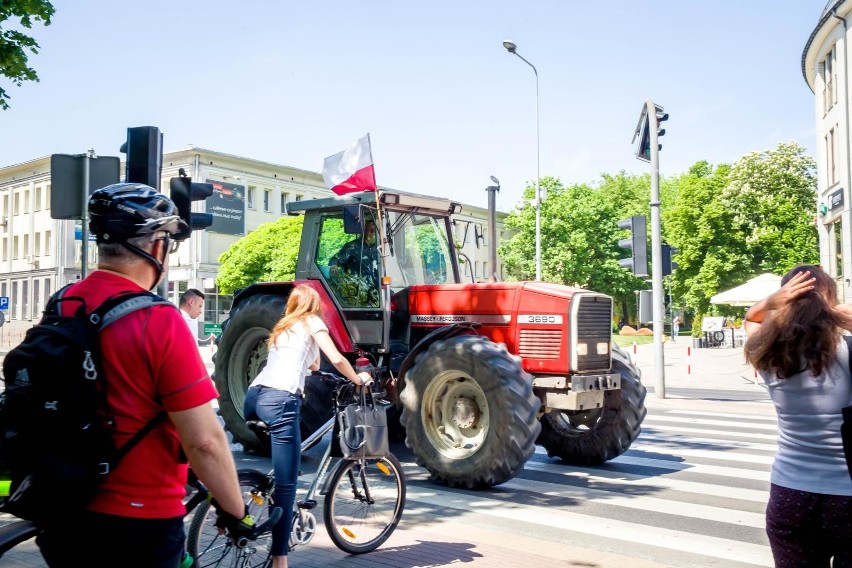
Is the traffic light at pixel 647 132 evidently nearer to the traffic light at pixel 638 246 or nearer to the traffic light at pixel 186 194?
the traffic light at pixel 638 246

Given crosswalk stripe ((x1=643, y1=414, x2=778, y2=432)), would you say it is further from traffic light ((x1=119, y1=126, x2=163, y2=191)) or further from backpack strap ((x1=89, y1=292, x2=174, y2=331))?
backpack strap ((x1=89, y1=292, x2=174, y2=331))

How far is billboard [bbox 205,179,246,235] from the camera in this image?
61625 millimetres

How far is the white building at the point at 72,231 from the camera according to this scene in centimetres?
6309

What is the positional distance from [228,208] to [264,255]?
10.4 meters

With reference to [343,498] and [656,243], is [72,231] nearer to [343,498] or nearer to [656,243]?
[656,243]

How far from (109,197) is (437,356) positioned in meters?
5.89

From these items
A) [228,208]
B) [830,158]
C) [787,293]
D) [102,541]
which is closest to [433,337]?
[787,293]

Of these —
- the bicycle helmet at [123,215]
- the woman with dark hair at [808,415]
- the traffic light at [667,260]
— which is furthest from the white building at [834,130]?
the bicycle helmet at [123,215]

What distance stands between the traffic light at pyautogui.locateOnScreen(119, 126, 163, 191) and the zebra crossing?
339 cm

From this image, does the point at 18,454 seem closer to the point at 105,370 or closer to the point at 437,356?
the point at 105,370

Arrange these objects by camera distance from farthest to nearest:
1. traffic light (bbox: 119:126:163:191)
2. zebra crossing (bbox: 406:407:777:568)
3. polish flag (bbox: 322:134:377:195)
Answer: polish flag (bbox: 322:134:377:195)
traffic light (bbox: 119:126:163:191)
zebra crossing (bbox: 406:407:777:568)

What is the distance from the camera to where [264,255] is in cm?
5350

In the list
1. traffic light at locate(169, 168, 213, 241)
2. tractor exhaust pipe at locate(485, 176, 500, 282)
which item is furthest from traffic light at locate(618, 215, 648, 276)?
traffic light at locate(169, 168, 213, 241)

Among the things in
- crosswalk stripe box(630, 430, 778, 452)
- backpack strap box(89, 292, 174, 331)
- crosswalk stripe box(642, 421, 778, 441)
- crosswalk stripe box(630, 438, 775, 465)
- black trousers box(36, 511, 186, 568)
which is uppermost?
backpack strap box(89, 292, 174, 331)
